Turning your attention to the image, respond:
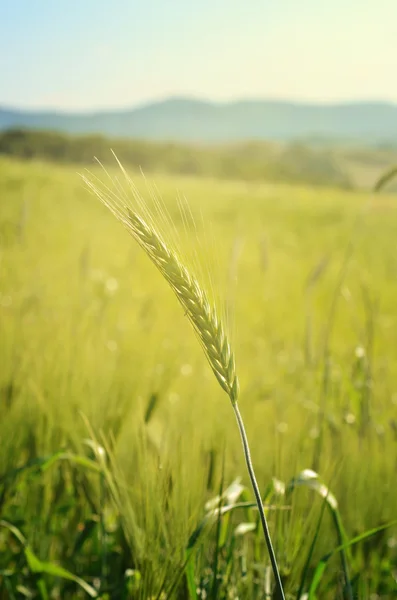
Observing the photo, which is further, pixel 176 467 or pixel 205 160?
pixel 205 160

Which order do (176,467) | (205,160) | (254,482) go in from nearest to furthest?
(254,482) → (176,467) → (205,160)

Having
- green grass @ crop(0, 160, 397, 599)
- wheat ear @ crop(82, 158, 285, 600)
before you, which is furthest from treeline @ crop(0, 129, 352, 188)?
wheat ear @ crop(82, 158, 285, 600)

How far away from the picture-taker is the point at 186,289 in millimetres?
420

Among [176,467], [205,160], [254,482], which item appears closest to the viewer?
[254,482]

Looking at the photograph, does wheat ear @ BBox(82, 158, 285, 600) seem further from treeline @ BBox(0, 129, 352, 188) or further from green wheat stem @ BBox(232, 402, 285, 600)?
treeline @ BBox(0, 129, 352, 188)

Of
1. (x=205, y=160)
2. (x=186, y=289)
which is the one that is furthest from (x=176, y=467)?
(x=205, y=160)

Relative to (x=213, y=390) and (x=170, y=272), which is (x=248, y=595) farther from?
(x=213, y=390)

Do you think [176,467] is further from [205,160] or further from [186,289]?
[205,160]

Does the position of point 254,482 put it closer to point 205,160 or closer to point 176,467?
point 176,467

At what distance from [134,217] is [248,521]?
1.79ft

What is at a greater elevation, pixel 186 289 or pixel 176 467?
pixel 186 289

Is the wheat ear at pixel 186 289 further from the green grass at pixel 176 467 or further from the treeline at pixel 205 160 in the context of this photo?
the treeline at pixel 205 160

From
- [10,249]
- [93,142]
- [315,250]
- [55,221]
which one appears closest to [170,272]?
[10,249]

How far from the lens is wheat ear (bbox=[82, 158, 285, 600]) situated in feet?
1.32
